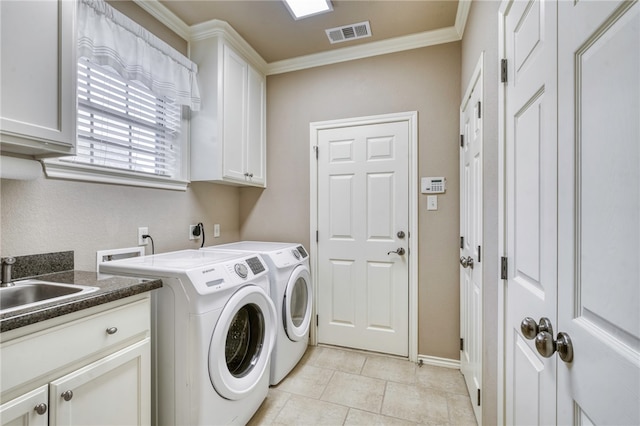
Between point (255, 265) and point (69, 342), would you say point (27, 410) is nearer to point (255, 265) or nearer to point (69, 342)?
point (69, 342)

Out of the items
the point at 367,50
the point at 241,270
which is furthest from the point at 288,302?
the point at 367,50

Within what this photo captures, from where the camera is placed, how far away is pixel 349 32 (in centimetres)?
229

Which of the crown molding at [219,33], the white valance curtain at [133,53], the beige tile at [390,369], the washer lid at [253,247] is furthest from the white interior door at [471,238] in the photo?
the white valance curtain at [133,53]

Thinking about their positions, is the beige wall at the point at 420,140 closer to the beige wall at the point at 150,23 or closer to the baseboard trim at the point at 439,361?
the baseboard trim at the point at 439,361

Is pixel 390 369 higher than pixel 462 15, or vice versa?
pixel 462 15

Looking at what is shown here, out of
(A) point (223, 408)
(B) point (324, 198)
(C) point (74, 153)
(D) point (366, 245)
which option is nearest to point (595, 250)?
(A) point (223, 408)

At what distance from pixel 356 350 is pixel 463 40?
105 inches

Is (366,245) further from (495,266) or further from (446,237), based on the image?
(495,266)

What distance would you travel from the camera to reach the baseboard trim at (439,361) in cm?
228

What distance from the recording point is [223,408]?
145 centimetres

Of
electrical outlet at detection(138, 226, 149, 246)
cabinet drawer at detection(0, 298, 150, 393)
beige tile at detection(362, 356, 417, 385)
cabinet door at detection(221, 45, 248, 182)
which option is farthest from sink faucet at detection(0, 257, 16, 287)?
beige tile at detection(362, 356, 417, 385)

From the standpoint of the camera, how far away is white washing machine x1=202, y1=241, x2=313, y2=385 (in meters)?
Result: 2.00

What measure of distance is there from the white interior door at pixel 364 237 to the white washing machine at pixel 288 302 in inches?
12.8

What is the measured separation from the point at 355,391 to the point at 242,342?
2.86 ft
